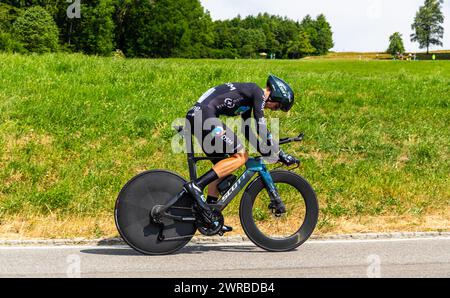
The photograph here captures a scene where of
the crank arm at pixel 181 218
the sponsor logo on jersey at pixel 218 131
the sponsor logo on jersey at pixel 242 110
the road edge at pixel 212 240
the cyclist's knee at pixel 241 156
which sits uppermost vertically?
the sponsor logo on jersey at pixel 242 110

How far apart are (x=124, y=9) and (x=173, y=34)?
8692 mm

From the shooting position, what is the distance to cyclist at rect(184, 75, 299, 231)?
5.92 metres

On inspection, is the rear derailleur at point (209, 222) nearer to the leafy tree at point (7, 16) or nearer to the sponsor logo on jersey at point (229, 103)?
the sponsor logo on jersey at point (229, 103)

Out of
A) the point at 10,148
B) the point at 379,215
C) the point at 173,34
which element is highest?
the point at 173,34

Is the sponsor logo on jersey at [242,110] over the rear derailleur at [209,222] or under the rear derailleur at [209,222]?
over

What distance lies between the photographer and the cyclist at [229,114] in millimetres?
5918

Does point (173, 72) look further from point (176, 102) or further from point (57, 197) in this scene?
point (57, 197)

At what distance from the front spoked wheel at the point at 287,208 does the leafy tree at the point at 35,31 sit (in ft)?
181

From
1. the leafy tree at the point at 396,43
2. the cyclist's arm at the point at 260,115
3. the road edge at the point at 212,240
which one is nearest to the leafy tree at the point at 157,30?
the leafy tree at the point at 396,43

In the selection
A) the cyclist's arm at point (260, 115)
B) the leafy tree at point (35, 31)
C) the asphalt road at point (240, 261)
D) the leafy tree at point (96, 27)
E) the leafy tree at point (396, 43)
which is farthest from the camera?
the leafy tree at point (396, 43)

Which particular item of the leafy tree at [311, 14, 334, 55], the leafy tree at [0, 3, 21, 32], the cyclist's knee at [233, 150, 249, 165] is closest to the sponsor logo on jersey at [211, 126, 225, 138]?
the cyclist's knee at [233, 150, 249, 165]
